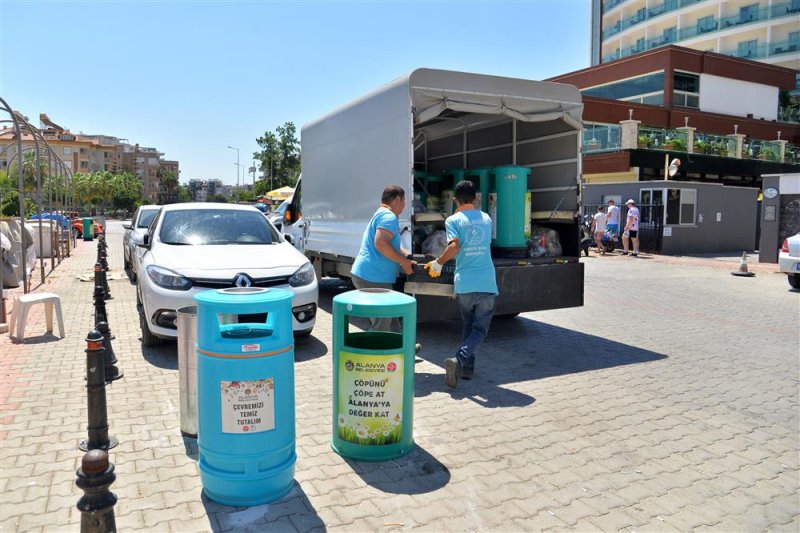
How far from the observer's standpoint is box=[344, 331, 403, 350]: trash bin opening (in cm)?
426

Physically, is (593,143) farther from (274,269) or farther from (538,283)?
(274,269)

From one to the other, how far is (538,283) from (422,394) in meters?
2.76

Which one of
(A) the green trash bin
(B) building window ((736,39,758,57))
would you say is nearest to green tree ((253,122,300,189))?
(A) the green trash bin

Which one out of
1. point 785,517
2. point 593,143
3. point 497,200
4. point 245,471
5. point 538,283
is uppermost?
point 593,143

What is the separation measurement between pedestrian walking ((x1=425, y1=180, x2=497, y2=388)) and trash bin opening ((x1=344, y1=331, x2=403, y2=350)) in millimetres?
1497

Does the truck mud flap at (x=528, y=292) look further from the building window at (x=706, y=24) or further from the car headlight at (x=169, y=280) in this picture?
the building window at (x=706, y=24)

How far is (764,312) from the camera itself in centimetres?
1062

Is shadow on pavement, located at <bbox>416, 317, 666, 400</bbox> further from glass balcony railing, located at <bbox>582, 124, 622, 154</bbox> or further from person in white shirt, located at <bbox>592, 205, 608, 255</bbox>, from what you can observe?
glass balcony railing, located at <bbox>582, 124, 622, 154</bbox>

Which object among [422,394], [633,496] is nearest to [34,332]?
[422,394]

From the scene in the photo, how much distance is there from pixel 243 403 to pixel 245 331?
0.42m

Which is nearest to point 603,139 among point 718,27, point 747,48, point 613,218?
point 613,218

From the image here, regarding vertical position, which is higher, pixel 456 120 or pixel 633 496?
pixel 456 120

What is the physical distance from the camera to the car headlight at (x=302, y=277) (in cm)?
707

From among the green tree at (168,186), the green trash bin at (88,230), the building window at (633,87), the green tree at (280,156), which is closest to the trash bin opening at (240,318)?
the green trash bin at (88,230)
